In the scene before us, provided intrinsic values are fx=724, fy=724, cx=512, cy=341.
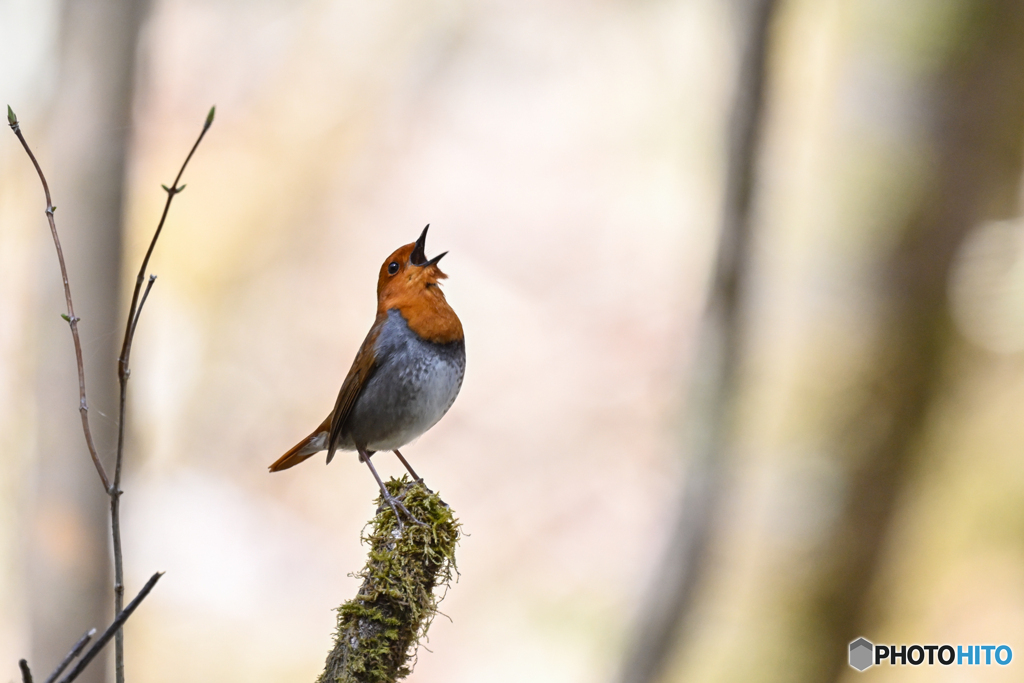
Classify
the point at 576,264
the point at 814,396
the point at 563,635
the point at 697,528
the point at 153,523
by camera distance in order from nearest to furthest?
the point at 697,528
the point at 814,396
the point at 153,523
the point at 563,635
the point at 576,264

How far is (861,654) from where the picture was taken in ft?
16.6

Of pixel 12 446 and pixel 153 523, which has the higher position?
pixel 153 523

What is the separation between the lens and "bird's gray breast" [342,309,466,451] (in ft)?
8.08

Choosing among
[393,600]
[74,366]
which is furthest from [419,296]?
[74,366]

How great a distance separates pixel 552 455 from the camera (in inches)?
245

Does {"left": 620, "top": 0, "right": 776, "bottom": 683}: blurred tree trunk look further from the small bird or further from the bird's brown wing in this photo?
the bird's brown wing

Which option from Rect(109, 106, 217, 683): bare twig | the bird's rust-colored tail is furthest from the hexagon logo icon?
Rect(109, 106, 217, 683): bare twig

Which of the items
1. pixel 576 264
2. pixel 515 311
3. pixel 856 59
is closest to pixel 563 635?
pixel 515 311

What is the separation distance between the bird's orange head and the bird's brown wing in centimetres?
10

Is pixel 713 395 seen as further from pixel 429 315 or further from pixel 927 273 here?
pixel 429 315

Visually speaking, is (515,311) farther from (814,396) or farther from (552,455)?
(814,396)

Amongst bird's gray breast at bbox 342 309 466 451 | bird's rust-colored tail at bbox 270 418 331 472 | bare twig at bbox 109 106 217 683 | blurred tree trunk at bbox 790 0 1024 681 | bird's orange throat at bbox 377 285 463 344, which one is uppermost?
blurred tree trunk at bbox 790 0 1024 681

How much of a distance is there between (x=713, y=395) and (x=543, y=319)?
2.14 metres

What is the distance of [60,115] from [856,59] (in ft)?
15.7
